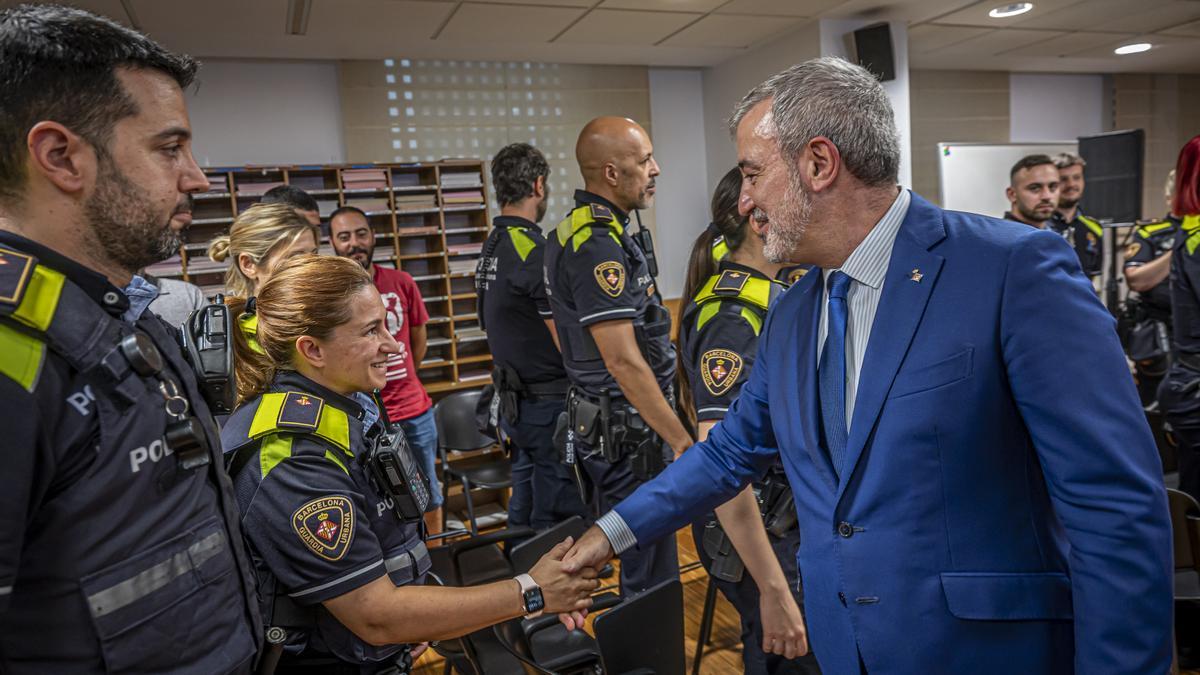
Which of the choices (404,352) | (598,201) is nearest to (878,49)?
(598,201)

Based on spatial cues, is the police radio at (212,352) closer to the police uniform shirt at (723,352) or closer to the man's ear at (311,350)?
the man's ear at (311,350)

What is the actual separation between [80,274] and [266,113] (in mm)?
5401

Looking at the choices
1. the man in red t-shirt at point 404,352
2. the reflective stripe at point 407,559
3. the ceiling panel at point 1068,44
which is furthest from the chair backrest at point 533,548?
the ceiling panel at point 1068,44

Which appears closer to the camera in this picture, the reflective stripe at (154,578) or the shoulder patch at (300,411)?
the reflective stripe at (154,578)

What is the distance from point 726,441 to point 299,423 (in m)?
0.83

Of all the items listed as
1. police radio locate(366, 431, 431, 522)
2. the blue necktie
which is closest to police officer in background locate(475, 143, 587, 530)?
police radio locate(366, 431, 431, 522)

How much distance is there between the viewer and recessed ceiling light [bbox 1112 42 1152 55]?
7.04 m

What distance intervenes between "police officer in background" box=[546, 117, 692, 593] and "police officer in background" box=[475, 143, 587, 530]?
32 cm

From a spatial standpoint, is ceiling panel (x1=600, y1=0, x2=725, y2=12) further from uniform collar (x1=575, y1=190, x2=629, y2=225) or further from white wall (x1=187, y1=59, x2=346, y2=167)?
uniform collar (x1=575, y1=190, x2=629, y2=225)

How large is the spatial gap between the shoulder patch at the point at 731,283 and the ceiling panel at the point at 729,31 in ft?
12.7

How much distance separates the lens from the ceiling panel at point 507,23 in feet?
15.4

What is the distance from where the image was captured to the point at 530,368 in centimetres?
315

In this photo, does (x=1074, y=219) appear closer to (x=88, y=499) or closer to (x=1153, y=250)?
(x=1153, y=250)

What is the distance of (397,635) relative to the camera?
1353 mm
